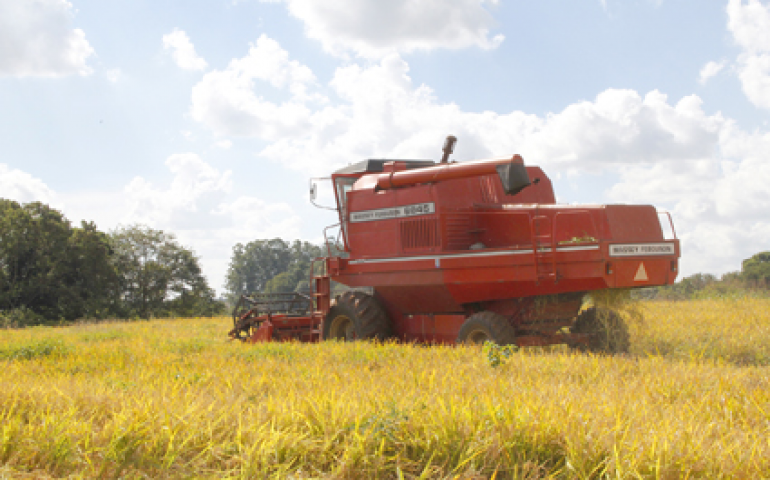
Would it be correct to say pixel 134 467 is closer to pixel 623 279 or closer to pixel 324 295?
pixel 623 279

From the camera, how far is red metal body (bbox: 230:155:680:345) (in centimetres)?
865

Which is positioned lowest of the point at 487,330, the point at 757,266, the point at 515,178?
the point at 487,330

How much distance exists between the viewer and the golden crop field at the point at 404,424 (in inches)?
150

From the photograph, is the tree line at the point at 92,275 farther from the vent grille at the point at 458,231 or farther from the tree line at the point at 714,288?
the vent grille at the point at 458,231

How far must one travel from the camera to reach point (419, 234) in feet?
34.3

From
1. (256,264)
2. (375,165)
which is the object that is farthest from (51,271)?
(256,264)

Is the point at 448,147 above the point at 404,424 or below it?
above

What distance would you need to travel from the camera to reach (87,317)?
33.0m

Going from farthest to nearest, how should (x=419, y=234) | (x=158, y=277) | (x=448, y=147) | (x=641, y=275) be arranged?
1. (x=158, y=277)
2. (x=448, y=147)
3. (x=419, y=234)
4. (x=641, y=275)

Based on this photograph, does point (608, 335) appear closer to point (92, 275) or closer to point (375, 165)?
point (375, 165)

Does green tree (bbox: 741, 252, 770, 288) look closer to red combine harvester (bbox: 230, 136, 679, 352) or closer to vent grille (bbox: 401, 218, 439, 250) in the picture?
red combine harvester (bbox: 230, 136, 679, 352)

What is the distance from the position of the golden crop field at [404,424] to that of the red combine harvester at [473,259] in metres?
2.18

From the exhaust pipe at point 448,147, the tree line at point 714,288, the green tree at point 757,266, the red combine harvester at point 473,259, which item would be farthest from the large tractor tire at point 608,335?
the green tree at point 757,266

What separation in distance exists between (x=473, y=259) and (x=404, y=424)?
558cm
